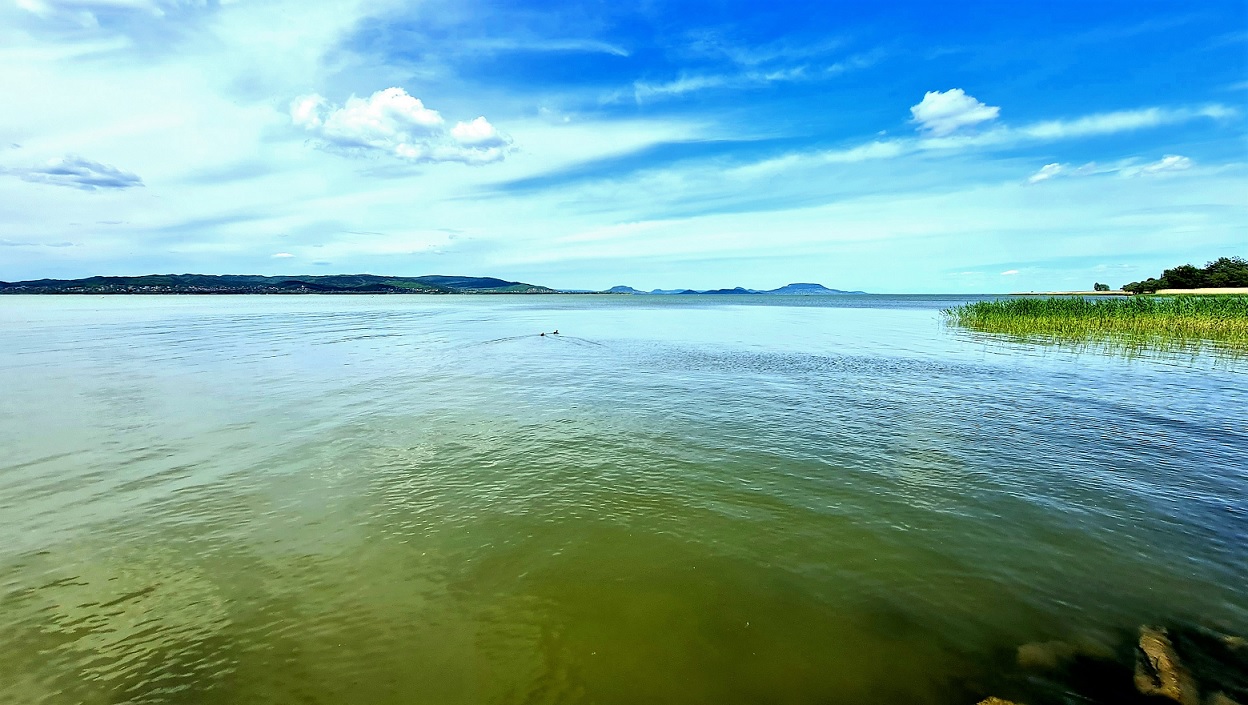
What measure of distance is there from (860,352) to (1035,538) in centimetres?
3096

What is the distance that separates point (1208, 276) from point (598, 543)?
169 meters

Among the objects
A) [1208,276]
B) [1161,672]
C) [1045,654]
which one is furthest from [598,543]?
[1208,276]

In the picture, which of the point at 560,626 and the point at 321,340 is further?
the point at 321,340

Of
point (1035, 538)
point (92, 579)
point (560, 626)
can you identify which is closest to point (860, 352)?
point (1035, 538)

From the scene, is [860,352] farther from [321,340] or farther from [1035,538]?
[321,340]

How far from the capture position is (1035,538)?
34.2 feet

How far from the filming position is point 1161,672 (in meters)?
6.88

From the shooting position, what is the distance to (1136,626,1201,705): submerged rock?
6523mm

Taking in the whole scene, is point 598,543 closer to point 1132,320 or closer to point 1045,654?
point 1045,654

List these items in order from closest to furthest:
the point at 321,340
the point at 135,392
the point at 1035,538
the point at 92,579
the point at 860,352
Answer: the point at 92,579 → the point at 1035,538 → the point at 135,392 → the point at 860,352 → the point at 321,340

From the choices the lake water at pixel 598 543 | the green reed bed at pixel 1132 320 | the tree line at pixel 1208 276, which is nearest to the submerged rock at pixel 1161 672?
the lake water at pixel 598 543

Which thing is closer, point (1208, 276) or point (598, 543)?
point (598, 543)

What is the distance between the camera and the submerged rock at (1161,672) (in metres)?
6.52

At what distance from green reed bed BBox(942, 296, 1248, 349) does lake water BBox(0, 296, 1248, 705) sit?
31390 mm
